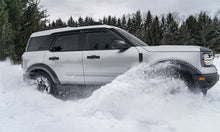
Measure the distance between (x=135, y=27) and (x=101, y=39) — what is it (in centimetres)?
6188

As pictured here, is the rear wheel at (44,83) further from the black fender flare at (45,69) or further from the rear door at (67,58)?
the rear door at (67,58)

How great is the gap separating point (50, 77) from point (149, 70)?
264cm

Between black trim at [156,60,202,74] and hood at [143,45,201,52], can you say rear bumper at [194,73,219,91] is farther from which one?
hood at [143,45,201,52]

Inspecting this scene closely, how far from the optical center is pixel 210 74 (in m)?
2.99

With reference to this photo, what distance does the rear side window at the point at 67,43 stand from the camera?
153 inches

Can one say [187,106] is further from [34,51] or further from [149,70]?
[34,51]

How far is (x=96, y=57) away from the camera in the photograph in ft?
11.6

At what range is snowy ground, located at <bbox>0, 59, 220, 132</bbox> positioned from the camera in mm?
2398

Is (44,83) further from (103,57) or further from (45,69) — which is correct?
(103,57)

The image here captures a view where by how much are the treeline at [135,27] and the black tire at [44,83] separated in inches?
58.6

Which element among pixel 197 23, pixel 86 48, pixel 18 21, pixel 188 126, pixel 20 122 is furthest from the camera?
pixel 197 23

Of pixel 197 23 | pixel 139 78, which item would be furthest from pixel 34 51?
pixel 197 23

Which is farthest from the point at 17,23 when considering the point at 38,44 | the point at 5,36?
the point at 38,44

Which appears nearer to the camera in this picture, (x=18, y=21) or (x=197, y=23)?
(x=18, y=21)
